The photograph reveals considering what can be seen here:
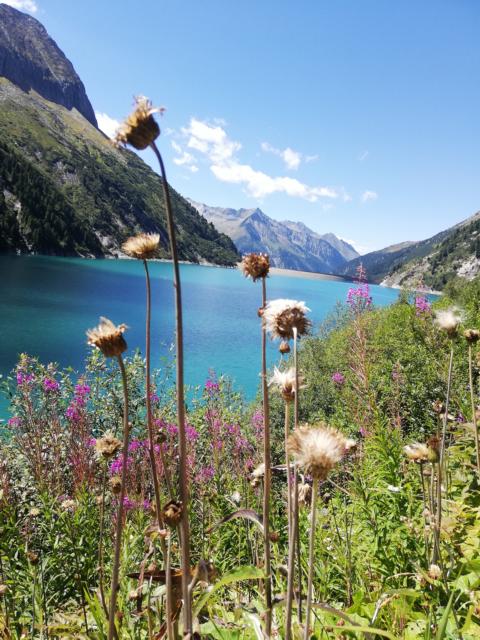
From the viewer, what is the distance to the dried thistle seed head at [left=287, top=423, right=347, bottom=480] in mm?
868

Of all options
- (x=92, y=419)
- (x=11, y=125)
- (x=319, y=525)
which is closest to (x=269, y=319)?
(x=319, y=525)

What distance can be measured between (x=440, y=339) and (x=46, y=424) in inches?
295

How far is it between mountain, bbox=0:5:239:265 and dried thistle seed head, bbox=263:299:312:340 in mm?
65822

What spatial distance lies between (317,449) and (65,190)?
6040 inches

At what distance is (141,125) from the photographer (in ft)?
2.86

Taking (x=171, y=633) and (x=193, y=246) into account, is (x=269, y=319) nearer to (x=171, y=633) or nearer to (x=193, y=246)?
(x=171, y=633)

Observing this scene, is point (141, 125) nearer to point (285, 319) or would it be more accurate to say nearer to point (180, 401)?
point (180, 401)

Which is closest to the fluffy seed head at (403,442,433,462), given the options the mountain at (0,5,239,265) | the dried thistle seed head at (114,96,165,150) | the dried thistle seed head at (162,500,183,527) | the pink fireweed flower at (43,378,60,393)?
the dried thistle seed head at (162,500,183,527)

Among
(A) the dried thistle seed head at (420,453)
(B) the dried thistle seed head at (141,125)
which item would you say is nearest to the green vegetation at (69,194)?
(A) the dried thistle seed head at (420,453)

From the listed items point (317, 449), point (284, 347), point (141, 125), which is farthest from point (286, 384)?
point (141, 125)

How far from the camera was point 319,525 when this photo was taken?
281cm

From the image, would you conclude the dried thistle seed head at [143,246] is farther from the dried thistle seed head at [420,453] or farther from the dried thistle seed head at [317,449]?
the dried thistle seed head at [420,453]

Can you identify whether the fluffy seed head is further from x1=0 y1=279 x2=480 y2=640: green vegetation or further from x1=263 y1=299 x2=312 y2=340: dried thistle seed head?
x1=263 y1=299 x2=312 y2=340: dried thistle seed head

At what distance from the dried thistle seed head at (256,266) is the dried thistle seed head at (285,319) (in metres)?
0.11
